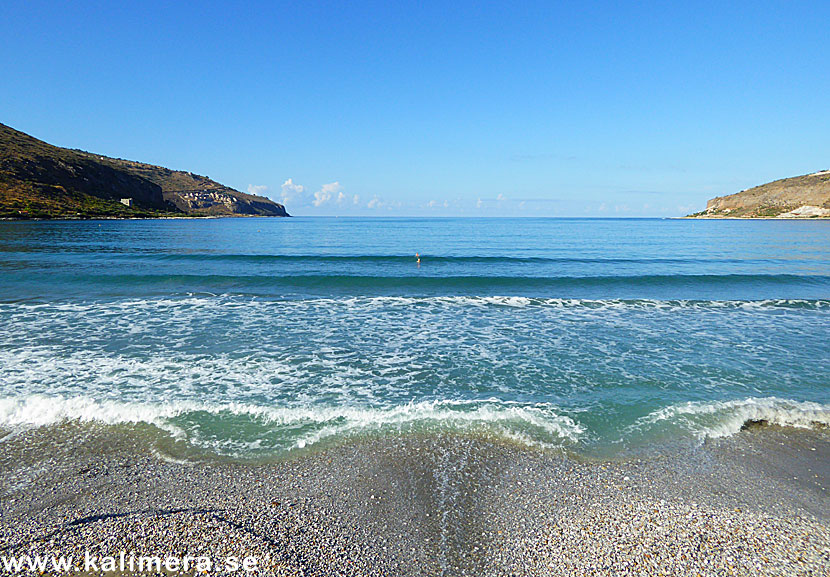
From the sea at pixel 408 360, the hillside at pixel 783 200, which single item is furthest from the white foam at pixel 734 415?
the hillside at pixel 783 200

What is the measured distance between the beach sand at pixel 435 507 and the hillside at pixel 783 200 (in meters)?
156

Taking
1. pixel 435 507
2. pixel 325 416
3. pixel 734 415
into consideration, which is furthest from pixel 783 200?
pixel 435 507

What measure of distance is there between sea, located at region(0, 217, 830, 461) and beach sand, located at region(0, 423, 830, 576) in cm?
53

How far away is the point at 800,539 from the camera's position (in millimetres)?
4492

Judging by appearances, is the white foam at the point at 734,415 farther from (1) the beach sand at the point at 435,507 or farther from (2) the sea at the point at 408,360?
(1) the beach sand at the point at 435,507

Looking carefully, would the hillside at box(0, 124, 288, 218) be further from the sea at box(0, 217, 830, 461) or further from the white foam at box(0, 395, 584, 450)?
the white foam at box(0, 395, 584, 450)

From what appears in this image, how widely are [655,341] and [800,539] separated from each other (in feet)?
28.1

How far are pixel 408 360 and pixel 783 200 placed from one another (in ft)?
576

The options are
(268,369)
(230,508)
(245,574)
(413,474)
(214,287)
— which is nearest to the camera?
(245,574)

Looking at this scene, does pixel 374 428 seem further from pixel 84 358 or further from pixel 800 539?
pixel 84 358

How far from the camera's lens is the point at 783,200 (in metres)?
136

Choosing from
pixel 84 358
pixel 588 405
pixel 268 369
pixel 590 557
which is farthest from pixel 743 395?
pixel 84 358

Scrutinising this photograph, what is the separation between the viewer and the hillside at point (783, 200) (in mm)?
121375

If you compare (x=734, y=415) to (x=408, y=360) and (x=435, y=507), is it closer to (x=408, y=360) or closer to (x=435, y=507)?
(x=435, y=507)
